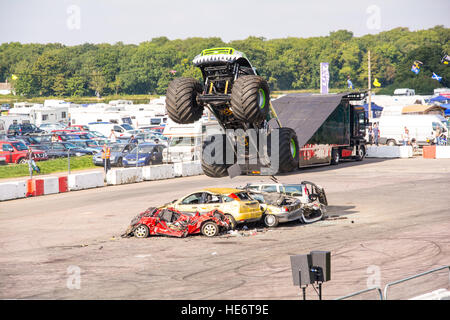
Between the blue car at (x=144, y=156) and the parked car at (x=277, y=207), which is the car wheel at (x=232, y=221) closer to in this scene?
the parked car at (x=277, y=207)

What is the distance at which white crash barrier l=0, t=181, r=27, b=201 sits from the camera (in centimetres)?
2875

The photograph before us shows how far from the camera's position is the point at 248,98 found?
14.4 metres

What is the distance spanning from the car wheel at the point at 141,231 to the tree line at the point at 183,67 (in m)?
67.7

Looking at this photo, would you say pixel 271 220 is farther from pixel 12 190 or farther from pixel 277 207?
pixel 12 190

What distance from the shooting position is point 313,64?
11256 centimetres

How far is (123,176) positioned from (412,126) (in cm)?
2413

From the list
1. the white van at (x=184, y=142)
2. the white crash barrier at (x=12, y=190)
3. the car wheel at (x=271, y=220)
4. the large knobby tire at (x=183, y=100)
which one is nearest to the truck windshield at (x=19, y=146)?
the white van at (x=184, y=142)

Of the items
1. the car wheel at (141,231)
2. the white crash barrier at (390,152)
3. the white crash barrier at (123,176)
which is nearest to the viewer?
the car wheel at (141,231)

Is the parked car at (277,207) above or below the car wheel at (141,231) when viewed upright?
above

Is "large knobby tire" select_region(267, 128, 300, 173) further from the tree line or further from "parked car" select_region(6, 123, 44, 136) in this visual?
the tree line

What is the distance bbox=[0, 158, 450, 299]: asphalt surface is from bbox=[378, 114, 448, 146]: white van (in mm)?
19637

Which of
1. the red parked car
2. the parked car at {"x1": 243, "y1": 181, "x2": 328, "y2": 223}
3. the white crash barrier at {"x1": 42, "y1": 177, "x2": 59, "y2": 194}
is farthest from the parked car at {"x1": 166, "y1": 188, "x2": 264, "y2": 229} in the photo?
the red parked car

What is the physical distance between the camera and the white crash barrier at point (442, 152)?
142ft

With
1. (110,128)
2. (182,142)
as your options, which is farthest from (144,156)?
(110,128)
